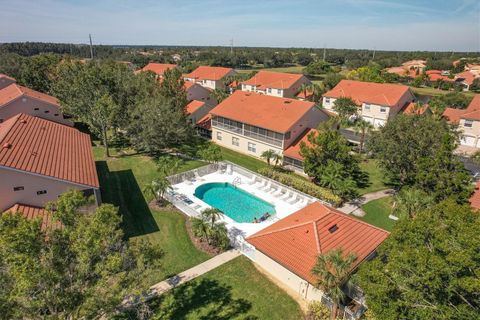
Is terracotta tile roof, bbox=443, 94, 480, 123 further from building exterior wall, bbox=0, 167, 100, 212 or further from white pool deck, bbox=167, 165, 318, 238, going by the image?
building exterior wall, bbox=0, 167, 100, 212

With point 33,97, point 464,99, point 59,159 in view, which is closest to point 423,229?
point 59,159

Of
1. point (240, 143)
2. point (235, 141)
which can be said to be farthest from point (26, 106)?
point (240, 143)

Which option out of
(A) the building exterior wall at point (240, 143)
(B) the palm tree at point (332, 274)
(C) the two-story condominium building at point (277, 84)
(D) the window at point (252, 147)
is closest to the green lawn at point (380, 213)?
(B) the palm tree at point (332, 274)

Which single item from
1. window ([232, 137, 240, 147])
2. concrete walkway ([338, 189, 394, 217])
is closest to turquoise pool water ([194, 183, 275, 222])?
concrete walkway ([338, 189, 394, 217])

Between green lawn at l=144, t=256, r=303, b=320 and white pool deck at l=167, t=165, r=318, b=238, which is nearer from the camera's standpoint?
green lawn at l=144, t=256, r=303, b=320

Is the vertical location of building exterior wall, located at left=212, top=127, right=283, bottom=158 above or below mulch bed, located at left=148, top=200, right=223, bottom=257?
above

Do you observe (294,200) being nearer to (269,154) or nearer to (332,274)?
(269,154)

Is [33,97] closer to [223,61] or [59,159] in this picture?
[59,159]
